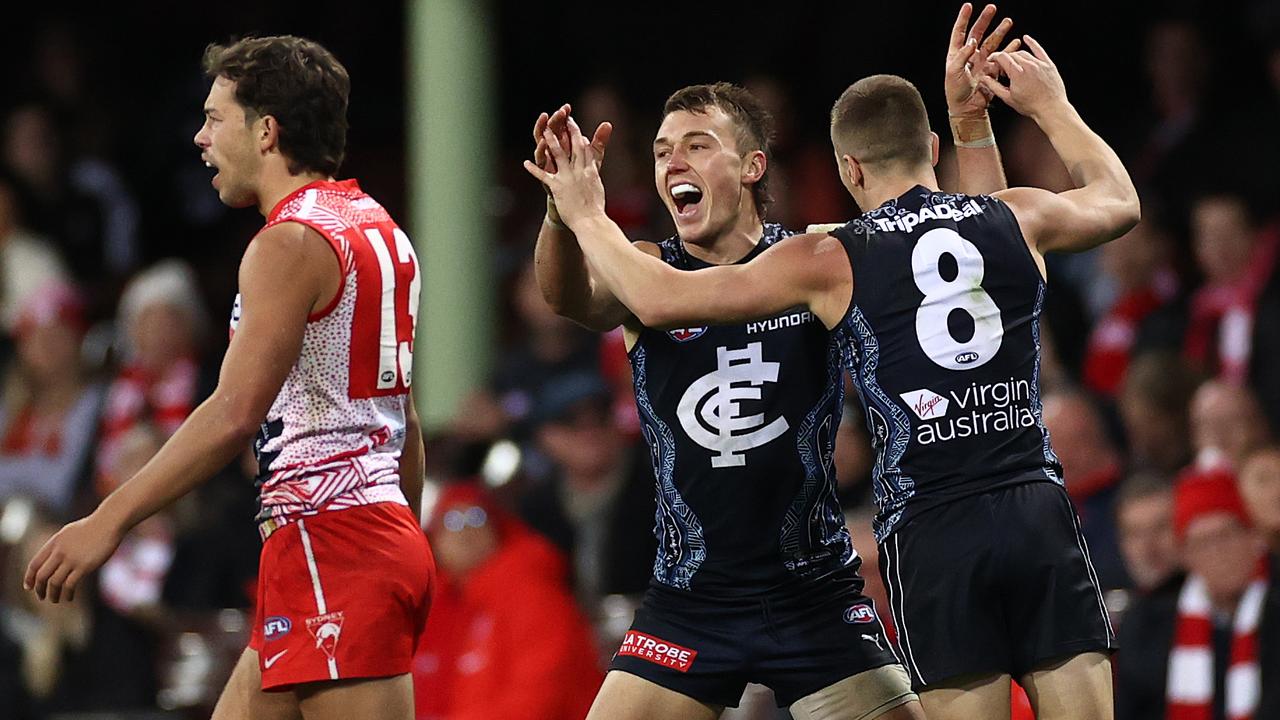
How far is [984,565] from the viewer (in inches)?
182

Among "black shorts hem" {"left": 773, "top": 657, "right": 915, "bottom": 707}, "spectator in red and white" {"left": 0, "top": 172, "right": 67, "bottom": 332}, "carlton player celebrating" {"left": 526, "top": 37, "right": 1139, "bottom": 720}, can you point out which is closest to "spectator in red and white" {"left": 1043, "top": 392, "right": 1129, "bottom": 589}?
"black shorts hem" {"left": 773, "top": 657, "right": 915, "bottom": 707}

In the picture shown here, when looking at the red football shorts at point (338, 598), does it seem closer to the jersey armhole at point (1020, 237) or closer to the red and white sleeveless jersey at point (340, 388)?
the red and white sleeveless jersey at point (340, 388)

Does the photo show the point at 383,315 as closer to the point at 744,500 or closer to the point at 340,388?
the point at 340,388

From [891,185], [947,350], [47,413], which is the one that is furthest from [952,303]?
[47,413]

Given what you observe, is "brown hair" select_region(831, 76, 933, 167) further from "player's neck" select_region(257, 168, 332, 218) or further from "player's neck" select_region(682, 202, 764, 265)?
"player's neck" select_region(257, 168, 332, 218)

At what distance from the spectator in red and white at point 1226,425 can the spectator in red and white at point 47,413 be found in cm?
597

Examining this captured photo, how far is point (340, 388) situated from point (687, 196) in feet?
A: 3.59

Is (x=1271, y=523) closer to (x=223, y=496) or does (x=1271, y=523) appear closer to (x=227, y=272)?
(x=223, y=496)

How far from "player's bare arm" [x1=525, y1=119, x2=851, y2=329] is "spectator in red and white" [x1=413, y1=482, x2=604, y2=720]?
3578 mm

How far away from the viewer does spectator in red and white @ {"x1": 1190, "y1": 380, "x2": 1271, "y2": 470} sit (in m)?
7.93

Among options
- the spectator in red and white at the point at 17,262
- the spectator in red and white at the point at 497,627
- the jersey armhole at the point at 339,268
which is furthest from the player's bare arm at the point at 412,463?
the spectator in red and white at the point at 17,262

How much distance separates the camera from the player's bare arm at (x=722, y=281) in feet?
15.4

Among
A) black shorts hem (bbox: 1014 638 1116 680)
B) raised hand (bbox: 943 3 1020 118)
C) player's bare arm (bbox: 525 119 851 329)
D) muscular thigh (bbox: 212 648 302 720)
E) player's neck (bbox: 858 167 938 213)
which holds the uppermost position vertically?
raised hand (bbox: 943 3 1020 118)

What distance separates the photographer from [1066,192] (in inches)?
195
